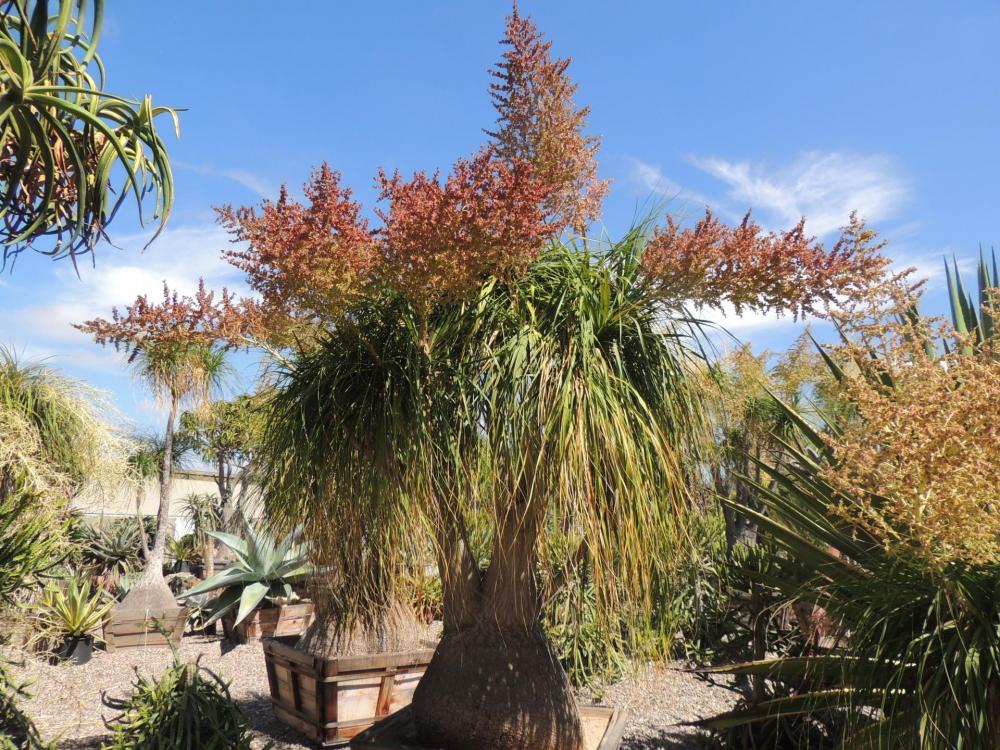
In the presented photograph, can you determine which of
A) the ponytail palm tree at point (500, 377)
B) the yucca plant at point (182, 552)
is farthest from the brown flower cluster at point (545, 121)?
the yucca plant at point (182, 552)

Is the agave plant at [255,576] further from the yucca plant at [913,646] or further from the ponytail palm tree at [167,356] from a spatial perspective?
the yucca plant at [913,646]

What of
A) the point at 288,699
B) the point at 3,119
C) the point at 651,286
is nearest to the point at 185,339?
the point at 3,119

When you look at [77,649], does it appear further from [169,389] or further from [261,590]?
[169,389]

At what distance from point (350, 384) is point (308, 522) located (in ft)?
2.43

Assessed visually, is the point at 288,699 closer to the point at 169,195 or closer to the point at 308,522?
the point at 308,522

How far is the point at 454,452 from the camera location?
11.1 feet

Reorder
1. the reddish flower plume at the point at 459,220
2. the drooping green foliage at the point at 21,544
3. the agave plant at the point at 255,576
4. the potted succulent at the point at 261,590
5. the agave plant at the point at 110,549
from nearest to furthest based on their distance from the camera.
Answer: the reddish flower plume at the point at 459,220 < the drooping green foliage at the point at 21,544 < the agave plant at the point at 255,576 < the potted succulent at the point at 261,590 < the agave plant at the point at 110,549

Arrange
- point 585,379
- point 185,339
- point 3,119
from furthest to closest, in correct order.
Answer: point 185,339 → point 585,379 → point 3,119

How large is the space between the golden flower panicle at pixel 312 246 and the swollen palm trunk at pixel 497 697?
73.0 inches

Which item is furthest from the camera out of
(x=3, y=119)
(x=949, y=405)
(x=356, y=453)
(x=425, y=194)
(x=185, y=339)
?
(x=185, y=339)

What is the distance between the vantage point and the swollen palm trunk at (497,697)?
3.58m

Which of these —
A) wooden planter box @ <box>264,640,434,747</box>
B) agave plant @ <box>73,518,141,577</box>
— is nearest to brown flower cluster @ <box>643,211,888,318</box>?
wooden planter box @ <box>264,640,434,747</box>

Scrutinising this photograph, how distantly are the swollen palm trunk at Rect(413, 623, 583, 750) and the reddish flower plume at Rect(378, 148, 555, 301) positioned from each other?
71.5 inches

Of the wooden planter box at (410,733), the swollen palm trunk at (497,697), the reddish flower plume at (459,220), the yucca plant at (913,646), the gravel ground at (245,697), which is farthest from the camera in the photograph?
the gravel ground at (245,697)
